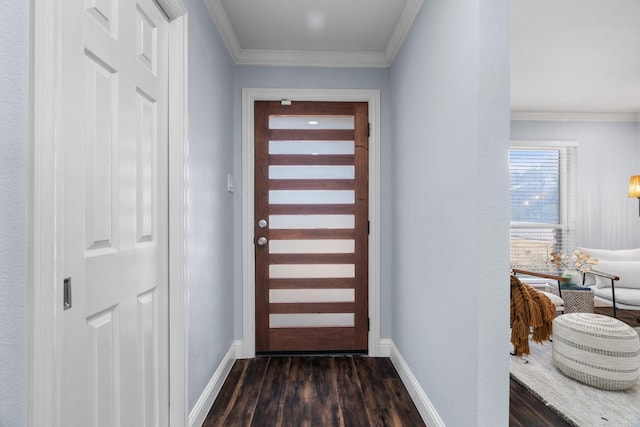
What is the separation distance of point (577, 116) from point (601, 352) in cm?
381

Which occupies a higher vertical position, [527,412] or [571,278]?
[571,278]

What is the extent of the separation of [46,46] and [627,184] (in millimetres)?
6348

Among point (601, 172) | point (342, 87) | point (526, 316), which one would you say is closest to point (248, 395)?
point (526, 316)

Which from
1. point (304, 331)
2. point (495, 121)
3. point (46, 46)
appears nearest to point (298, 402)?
point (304, 331)

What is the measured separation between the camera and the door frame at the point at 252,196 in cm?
279

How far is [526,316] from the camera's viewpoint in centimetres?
230

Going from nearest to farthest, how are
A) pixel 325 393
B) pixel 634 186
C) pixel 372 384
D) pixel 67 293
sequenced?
pixel 67 293 < pixel 325 393 < pixel 372 384 < pixel 634 186

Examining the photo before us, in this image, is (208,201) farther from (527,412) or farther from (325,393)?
(527,412)

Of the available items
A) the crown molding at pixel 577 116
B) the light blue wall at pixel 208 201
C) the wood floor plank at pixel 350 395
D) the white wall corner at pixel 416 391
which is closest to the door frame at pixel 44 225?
the light blue wall at pixel 208 201

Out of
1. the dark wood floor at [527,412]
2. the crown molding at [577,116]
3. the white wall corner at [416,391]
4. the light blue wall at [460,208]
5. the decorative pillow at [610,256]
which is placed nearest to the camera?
the light blue wall at [460,208]

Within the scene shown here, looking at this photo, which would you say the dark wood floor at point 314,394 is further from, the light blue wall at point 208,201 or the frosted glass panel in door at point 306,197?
the frosted glass panel in door at point 306,197

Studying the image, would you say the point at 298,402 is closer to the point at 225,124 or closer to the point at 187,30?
the point at 225,124

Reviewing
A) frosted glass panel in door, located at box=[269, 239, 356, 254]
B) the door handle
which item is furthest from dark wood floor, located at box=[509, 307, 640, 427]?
the door handle

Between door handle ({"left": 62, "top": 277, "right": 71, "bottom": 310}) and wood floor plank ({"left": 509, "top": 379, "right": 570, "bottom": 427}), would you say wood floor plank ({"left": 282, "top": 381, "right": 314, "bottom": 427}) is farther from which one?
door handle ({"left": 62, "top": 277, "right": 71, "bottom": 310})
